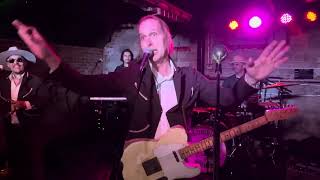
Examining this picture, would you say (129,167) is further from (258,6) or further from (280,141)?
(258,6)

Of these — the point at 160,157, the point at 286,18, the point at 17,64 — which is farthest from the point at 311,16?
the point at 17,64

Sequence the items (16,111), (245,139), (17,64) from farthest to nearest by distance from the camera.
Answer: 1. (245,139)
2. (17,64)
3. (16,111)

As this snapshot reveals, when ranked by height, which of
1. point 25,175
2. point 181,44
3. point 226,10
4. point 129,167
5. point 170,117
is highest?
point 226,10

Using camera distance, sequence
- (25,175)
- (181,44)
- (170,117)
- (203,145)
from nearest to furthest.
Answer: (170,117)
(203,145)
(25,175)
(181,44)

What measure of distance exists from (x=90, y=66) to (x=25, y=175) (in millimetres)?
5498

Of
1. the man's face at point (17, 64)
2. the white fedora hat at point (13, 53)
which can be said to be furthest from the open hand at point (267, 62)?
the white fedora hat at point (13, 53)

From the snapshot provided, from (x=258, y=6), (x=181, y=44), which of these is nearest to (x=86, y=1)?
(x=181, y=44)

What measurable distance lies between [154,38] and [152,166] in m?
1.15

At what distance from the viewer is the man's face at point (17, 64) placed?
6406 millimetres

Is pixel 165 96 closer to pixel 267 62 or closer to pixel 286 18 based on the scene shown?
pixel 267 62

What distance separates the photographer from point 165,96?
117 inches

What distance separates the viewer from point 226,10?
910 centimetres

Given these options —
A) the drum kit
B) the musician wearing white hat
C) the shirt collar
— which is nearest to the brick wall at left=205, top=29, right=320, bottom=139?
the drum kit

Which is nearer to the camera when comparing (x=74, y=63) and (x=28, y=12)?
(x=28, y=12)
